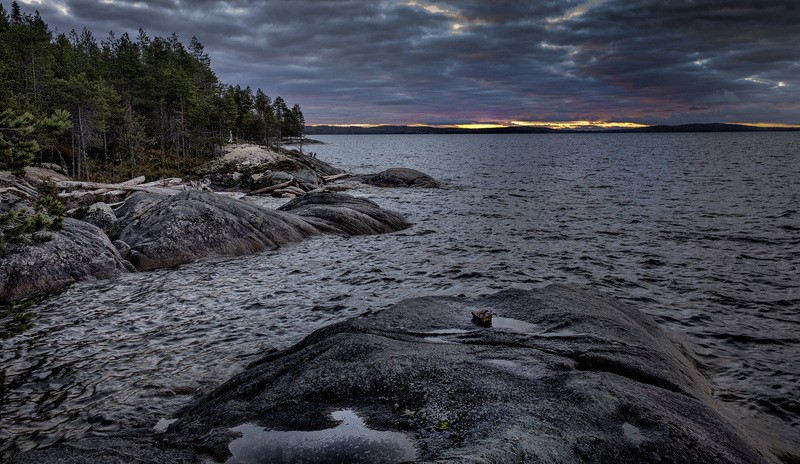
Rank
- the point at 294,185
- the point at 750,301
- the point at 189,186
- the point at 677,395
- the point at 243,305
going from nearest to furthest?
the point at 677,395 → the point at 243,305 → the point at 750,301 → the point at 189,186 → the point at 294,185

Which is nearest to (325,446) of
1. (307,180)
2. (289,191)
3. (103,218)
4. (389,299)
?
(389,299)

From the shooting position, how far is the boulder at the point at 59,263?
1174 cm

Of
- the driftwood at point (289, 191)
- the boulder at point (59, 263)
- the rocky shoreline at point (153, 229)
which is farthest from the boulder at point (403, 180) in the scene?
the boulder at point (59, 263)

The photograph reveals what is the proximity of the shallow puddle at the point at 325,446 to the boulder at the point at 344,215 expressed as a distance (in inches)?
664

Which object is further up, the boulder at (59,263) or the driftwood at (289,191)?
the driftwood at (289,191)

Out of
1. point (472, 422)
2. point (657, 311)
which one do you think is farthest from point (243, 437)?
point (657, 311)

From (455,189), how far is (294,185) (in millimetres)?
16232

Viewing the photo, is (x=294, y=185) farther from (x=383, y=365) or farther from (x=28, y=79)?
(x=28, y=79)

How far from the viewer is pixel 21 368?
310 inches

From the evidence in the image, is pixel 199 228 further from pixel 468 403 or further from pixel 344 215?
pixel 468 403

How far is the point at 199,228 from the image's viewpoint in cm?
1666

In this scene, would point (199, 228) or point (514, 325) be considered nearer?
point (514, 325)

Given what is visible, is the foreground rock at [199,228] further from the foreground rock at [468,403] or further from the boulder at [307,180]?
the boulder at [307,180]

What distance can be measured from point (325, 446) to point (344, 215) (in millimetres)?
18244
